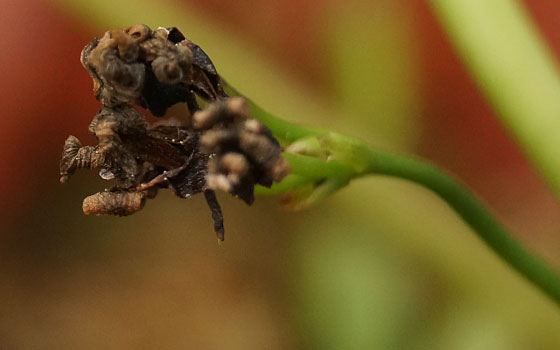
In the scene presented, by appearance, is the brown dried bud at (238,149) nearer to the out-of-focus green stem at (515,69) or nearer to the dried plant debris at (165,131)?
the dried plant debris at (165,131)

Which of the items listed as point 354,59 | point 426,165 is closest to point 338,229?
point 354,59

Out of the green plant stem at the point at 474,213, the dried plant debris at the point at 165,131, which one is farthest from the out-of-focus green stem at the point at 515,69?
the dried plant debris at the point at 165,131

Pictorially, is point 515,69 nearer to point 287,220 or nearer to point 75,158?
point 75,158

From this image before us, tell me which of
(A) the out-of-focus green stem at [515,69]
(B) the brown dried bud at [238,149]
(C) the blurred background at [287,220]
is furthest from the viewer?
(C) the blurred background at [287,220]

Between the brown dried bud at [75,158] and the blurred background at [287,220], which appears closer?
the brown dried bud at [75,158]

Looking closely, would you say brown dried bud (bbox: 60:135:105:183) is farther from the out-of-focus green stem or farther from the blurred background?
the blurred background

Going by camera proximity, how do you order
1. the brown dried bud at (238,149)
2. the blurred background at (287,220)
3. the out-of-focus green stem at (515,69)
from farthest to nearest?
the blurred background at (287,220) → the out-of-focus green stem at (515,69) → the brown dried bud at (238,149)

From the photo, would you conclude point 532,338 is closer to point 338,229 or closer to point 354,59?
point 338,229

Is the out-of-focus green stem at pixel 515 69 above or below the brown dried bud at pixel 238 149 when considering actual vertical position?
above
